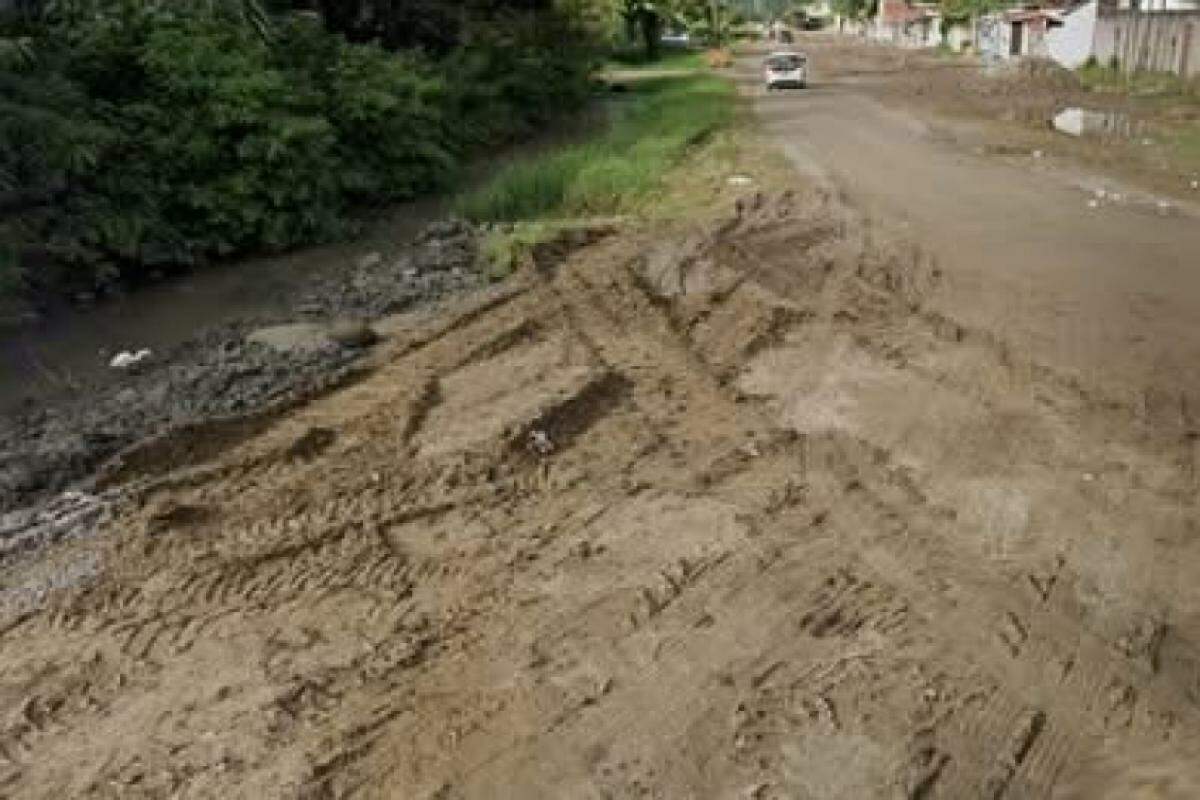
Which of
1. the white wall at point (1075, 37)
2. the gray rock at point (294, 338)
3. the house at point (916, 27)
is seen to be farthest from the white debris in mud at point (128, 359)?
the house at point (916, 27)

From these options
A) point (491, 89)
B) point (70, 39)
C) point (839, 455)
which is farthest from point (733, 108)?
point (839, 455)

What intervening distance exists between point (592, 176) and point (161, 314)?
23.8 ft

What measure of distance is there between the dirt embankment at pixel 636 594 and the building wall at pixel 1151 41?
29536mm

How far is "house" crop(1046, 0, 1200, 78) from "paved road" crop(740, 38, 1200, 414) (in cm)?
1475

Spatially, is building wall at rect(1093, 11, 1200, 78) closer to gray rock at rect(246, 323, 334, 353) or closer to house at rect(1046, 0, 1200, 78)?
house at rect(1046, 0, 1200, 78)

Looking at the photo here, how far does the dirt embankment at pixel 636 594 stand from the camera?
Answer: 17.0 feet

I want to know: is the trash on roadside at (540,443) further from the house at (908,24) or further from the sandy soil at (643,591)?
the house at (908,24)

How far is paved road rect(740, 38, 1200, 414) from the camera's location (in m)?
10.1

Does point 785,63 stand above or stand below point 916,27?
above

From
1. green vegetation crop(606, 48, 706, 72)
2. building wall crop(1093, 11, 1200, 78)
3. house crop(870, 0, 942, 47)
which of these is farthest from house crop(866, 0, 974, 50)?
building wall crop(1093, 11, 1200, 78)

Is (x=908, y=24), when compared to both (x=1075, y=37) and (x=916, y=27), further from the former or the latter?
(x=1075, y=37)

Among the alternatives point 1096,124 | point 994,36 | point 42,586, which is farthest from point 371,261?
point 994,36

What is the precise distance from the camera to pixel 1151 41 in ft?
126

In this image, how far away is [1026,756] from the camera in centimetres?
507
